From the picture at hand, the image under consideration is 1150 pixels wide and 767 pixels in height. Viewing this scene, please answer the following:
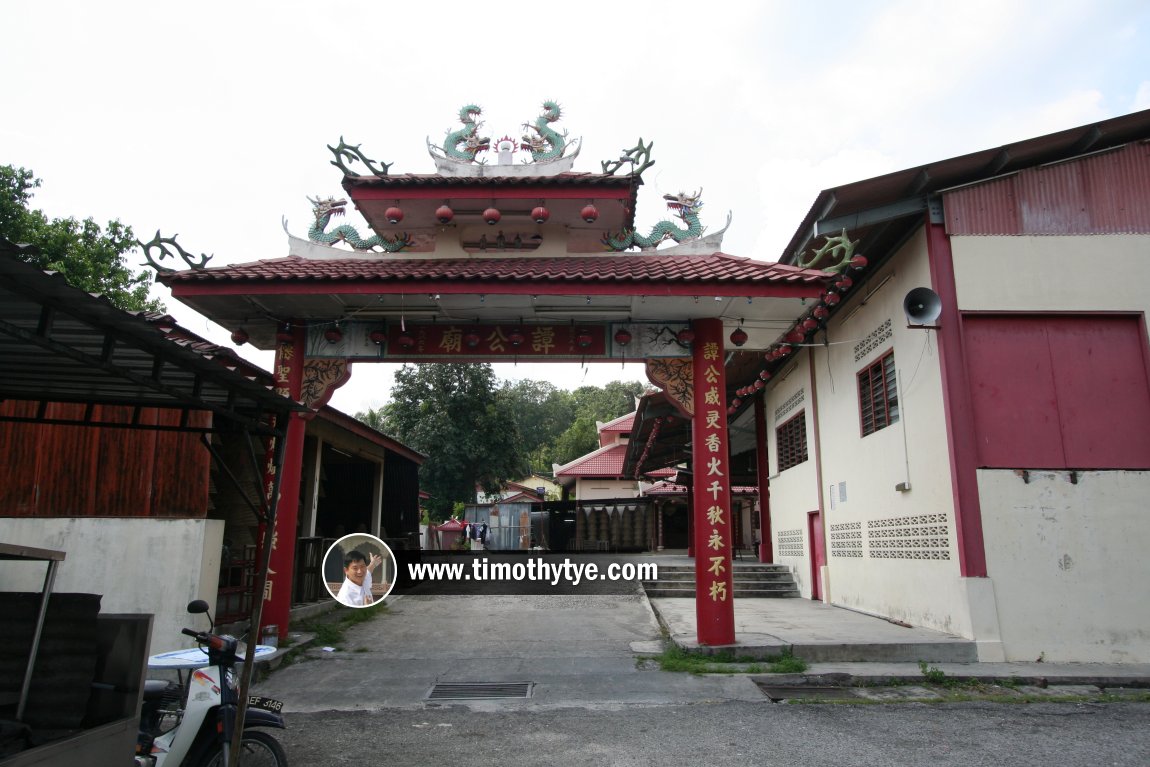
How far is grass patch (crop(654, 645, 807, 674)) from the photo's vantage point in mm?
7270

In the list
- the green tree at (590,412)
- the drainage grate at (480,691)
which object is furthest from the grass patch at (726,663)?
the green tree at (590,412)

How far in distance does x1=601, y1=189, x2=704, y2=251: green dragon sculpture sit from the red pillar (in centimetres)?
811

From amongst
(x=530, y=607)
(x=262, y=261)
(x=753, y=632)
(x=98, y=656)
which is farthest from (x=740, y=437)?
(x=98, y=656)

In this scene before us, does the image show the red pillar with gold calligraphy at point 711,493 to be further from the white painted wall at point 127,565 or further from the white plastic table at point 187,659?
the white painted wall at point 127,565

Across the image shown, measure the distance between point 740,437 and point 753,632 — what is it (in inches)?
513

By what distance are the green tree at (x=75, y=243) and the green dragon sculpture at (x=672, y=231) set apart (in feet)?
41.3

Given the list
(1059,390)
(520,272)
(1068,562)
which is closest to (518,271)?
(520,272)

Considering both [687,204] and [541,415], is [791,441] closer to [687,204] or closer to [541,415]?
[687,204]

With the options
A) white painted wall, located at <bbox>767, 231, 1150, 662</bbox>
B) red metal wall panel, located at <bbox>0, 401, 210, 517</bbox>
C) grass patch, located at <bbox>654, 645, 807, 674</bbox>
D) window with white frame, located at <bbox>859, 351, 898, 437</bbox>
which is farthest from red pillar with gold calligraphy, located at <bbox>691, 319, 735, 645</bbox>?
red metal wall panel, located at <bbox>0, 401, 210, 517</bbox>

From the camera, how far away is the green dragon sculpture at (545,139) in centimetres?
1031

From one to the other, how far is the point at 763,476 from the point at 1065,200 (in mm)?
9990

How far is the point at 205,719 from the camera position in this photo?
3883mm

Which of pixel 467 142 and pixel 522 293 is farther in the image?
pixel 467 142

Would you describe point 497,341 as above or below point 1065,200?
below
